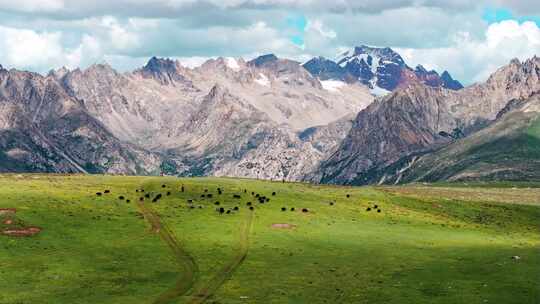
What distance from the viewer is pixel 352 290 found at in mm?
82625

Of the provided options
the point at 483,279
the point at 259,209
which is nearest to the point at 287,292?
the point at 483,279

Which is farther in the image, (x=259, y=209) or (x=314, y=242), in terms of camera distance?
(x=259, y=209)

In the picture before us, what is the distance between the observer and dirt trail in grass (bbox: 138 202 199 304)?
8075 cm

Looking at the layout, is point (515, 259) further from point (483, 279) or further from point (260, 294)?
point (260, 294)

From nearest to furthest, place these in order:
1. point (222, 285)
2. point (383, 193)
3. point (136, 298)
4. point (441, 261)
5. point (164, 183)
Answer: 1. point (136, 298)
2. point (222, 285)
3. point (441, 261)
4. point (164, 183)
5. point (383, 193)

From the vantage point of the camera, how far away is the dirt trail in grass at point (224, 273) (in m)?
79.7

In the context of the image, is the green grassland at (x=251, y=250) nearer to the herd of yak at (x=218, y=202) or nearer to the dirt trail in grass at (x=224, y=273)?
the dirt trail in grass at (x=224, y=273)

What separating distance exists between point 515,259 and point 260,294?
135 feet

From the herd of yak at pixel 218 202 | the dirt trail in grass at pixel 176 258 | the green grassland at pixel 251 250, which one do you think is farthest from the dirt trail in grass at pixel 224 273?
the herd of yak at pixel 218 202

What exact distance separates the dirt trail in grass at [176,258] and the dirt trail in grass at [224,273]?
1994 millimetres

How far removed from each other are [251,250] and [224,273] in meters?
16.7

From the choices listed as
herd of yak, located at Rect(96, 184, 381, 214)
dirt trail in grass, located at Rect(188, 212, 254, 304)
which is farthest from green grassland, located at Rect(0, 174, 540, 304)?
herd of yak, located at Rect(96, 184, 381, 214)

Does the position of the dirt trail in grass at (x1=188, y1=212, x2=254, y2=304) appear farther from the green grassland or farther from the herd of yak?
the herd of yak

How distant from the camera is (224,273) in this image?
302 ft
